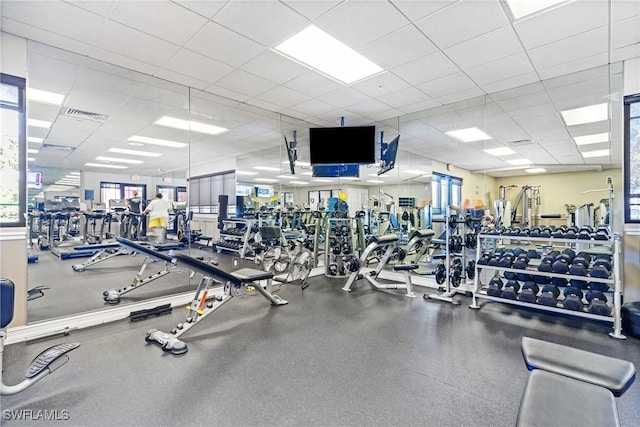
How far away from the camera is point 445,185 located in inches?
244

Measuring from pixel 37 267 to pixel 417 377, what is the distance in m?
6.56

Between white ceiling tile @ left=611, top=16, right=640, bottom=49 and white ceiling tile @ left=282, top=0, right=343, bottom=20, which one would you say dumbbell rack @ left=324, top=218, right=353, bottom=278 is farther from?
white ceiling tile @ left=611, top=16, right=640, bottom=49

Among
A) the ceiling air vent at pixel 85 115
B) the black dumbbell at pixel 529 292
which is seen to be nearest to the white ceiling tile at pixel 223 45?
the ceiling air vent at pixel 85 115

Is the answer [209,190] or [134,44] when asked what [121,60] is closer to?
[134,44]

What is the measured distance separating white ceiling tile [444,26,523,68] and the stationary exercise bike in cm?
410

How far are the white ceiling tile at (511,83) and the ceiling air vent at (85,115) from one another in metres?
6.00

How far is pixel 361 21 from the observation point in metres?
2.72

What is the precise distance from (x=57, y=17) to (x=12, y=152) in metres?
1.34

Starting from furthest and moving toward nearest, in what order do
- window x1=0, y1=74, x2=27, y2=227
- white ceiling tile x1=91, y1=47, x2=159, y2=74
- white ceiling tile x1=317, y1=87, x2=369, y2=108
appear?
white ceiling tile x1=317, y1=87, x2=369, y2=108, white ceiling tile x1=91, y1=47, x2=159, y2=74, window x1=0, y1=74, x2=27, y2=227

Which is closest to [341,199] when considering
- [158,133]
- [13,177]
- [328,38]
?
[328,38]

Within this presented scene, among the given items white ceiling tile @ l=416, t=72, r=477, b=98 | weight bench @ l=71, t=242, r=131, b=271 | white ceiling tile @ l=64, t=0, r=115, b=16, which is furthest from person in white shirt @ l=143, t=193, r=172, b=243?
white ceiling tile @ l=416, t=72, r=477, b=98

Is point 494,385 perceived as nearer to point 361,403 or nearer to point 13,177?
point 361,403

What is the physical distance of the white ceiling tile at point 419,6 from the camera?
2459 mm

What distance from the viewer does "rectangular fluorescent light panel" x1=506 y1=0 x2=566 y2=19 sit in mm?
2451
